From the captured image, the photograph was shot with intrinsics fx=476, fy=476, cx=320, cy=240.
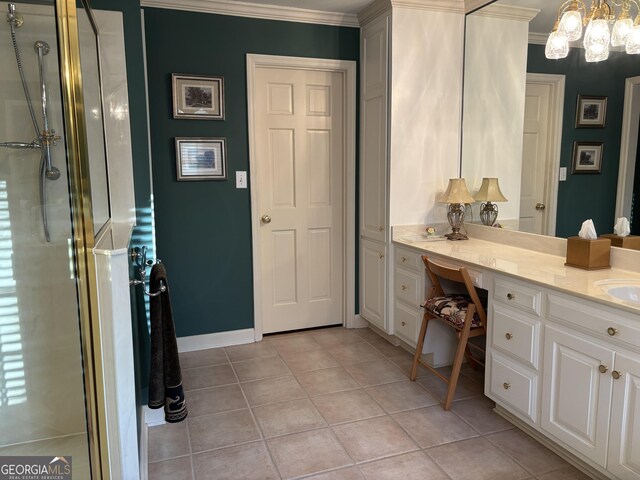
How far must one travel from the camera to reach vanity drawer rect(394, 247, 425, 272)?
305 centimetres

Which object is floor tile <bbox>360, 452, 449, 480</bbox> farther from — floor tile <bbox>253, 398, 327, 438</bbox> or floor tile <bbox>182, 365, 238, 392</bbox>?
floor tile <bbox>182, 365, 238, 392</bbox>

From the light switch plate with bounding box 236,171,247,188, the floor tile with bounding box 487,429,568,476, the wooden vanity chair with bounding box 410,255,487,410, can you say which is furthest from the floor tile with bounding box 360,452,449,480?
the light switch plate with bounding box 236,171,247,188

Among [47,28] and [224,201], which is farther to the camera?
[224,201]

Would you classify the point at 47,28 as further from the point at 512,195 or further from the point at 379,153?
the point at 512,195

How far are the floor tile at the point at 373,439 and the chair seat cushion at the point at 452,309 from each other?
2.05ft

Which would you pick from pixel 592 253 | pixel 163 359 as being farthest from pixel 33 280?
pixel 592 253

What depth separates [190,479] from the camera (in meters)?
2.04

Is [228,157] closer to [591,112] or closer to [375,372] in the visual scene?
[375,372]

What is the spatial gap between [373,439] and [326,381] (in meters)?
0.68

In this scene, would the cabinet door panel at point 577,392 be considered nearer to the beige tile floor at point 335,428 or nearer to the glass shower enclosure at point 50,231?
the beige tile floor at point 335,428

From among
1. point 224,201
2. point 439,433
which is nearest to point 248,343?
point 224,201

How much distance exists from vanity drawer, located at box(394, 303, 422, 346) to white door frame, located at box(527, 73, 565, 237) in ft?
3.09

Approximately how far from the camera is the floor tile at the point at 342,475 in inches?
80.1

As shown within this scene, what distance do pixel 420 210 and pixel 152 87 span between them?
201 cm
